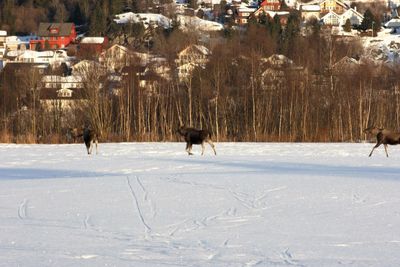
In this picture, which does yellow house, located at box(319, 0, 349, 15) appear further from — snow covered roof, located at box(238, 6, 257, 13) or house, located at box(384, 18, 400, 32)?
house, located at box(384, 18, 400, 32)

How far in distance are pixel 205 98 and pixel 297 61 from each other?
6953 mm

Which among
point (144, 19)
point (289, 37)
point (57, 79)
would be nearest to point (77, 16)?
point (144, 19)

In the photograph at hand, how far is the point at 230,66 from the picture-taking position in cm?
4584

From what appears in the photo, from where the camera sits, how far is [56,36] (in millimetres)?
106688

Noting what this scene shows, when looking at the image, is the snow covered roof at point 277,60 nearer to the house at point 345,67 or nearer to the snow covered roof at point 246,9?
the house at point 345,67

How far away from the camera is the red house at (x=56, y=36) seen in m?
106

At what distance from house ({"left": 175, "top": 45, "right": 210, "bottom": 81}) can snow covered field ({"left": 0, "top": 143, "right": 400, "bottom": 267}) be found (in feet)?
81.4

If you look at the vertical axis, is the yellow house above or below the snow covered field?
above

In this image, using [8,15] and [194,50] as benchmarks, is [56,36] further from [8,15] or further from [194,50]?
[194,50]

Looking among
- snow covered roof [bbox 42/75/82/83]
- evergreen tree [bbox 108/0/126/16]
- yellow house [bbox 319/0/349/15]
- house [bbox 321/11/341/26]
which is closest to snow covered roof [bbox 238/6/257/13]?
house [bbox 321/11/341/26]

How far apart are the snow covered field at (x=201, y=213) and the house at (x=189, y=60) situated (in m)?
24.8

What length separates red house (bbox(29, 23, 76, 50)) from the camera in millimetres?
105625

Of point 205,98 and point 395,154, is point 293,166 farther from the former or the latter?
point 205,98

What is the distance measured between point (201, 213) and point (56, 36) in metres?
98.1
